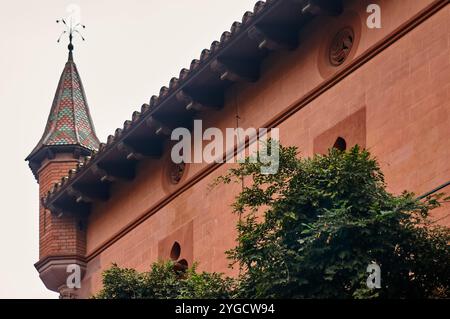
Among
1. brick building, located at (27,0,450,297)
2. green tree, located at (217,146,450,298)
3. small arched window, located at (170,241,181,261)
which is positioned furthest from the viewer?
small arched window, located at (170,241,181,261)

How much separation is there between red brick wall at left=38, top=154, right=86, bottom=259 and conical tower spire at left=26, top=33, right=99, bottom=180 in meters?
0.19

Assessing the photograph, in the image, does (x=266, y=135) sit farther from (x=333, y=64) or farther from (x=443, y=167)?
(x=443, y=167)

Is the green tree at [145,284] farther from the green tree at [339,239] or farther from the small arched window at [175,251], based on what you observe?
the small arched window at [175,251]

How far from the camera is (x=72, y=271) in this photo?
32500 mm

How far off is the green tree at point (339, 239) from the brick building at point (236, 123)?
90.3 inches

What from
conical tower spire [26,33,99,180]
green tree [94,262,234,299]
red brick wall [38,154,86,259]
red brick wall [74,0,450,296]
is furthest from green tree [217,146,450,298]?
conical tower spire [26,33,99,180]

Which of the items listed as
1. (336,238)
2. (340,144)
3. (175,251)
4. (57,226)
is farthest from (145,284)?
(57,226)

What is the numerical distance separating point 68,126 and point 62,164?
2.28 feet

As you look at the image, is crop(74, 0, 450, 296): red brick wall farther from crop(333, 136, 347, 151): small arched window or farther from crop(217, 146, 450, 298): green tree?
crop(217, 146, 450, 298): green tree

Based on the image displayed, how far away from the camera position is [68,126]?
33.8 meters

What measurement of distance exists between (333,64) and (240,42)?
169 centimetres

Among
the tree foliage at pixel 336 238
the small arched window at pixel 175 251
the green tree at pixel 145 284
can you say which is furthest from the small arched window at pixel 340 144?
the small arched window at pixel 175 251

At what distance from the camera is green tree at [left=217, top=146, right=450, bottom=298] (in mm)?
19906

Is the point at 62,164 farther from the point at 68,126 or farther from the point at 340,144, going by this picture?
the point at 340,144
